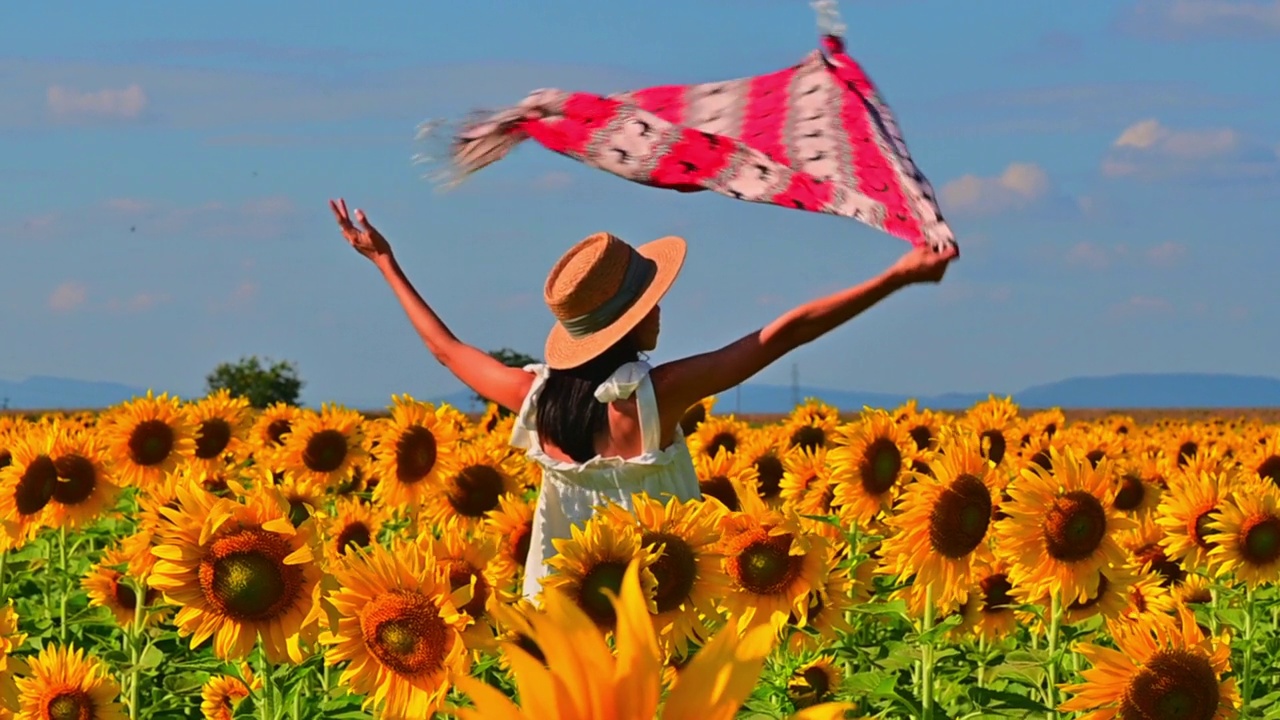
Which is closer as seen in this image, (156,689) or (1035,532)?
(1035,532)

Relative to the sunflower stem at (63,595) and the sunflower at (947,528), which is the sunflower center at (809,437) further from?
the sunflower at (947,528)

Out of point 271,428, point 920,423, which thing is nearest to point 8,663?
point 271,428

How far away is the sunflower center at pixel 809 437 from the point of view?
384 inches

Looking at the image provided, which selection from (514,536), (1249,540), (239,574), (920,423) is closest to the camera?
(239,574)

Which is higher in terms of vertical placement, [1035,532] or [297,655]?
[1035,532]

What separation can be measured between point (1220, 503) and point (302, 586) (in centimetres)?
409

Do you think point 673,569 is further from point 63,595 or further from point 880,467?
point 63,595

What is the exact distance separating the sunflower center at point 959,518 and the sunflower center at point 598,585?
1.59m

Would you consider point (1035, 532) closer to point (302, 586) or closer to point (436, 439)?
point (302, 586)

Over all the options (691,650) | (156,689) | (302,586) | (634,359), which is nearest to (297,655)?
(302,586)

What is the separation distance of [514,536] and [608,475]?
45 cm

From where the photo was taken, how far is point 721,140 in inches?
233

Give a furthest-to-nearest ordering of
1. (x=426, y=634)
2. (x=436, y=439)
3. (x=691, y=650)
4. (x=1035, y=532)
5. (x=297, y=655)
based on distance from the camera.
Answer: (x=436, y=439)
(x=1035, y=532)
(x=691, y=650)
(x=297, y=655)
(x=426, y=634)

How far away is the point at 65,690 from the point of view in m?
4.93
